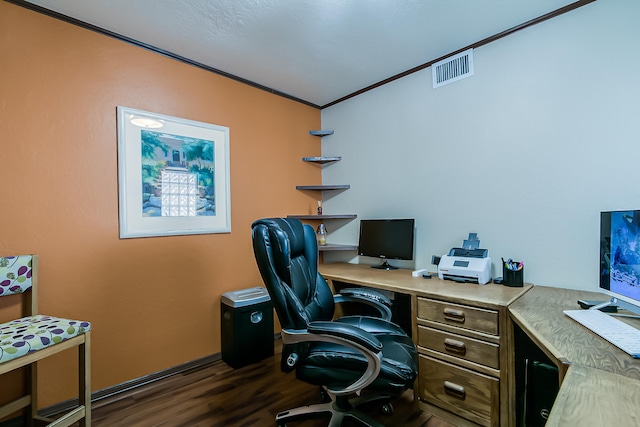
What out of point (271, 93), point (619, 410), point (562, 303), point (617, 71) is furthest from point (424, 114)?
point (619, 410)

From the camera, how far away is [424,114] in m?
2.50

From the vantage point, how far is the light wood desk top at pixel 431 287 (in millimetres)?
1599

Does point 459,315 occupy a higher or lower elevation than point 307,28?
lower

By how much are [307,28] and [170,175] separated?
1496mm

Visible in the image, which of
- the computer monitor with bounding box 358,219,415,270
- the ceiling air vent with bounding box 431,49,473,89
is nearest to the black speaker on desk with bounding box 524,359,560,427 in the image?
the computer monitor with bounding box 358,219,415,270

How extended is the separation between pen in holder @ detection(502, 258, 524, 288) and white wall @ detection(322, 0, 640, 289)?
0.60 ft

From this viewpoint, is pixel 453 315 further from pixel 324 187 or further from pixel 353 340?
pixel 324 187

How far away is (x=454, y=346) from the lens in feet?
5.47

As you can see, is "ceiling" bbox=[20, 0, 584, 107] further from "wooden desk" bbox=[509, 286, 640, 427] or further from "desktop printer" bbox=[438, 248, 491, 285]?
"wooden desk" bbox=[509, 286, 640, 427]

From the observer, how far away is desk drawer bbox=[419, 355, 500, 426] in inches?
60.4

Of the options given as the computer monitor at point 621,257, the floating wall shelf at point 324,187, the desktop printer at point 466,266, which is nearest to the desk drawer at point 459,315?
the desktop printer at point 466,266

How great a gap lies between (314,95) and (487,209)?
81.0 inches

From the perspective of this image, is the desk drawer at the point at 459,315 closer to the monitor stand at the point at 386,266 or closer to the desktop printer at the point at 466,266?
the desktop printer at the point at 466,266

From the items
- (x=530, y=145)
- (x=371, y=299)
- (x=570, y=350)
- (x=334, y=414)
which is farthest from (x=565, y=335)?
(x=530, y=145)
